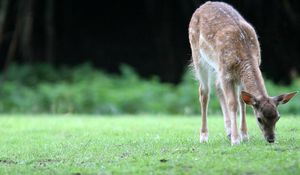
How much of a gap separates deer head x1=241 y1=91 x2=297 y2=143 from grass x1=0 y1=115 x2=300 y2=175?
20 centimetres

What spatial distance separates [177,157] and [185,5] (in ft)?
39.5

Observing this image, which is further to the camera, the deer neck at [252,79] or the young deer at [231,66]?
the deer neck at [252,79]

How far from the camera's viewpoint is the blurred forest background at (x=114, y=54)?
56.8ft

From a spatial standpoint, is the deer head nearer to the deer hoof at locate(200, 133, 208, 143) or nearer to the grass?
the grass

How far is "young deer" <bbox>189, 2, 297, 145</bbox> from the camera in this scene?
8.70m

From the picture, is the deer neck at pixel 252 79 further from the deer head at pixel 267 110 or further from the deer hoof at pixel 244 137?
the deer hoof at pixel 244 137

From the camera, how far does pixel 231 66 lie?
30.6 ft

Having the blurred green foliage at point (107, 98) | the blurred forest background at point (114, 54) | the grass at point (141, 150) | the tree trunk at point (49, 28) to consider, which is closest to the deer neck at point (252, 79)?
the grass at point (141, 150)

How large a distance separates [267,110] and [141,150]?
161 centimetres

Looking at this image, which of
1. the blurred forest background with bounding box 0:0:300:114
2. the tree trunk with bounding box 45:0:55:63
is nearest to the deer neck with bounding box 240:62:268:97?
the blurred forest background with bounding box 0:0:300:114

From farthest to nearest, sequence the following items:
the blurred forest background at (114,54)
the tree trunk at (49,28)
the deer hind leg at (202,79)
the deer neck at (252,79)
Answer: the tree trunk at (49,28) < the blurred forest background at (114,54) < the deer hind leg at (202,79) < the deer neck at (252,79)

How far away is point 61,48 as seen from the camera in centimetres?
2164

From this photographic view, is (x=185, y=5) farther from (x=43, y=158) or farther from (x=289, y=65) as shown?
(x=43, y=158)

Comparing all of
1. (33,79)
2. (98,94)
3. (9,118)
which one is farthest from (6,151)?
(33,79)
